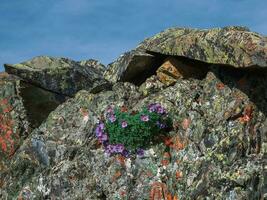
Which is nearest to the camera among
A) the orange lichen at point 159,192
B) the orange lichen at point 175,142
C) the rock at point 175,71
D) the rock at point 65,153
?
the orange lichen at point 159,192

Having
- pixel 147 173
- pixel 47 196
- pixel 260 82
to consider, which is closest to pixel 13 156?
pixel 47 196

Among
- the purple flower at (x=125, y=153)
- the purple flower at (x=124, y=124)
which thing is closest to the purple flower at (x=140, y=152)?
the purple flower at (x=125, y=153)

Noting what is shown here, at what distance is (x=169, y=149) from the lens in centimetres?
1493

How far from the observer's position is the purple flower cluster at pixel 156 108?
610 inches

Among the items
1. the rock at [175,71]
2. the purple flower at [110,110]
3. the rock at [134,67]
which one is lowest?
the purple flower at [110,110]

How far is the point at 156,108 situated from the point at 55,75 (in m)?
5.72

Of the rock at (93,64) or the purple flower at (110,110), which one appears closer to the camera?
the purple flower at (110,110)

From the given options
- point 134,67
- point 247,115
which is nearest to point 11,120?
point 134,67

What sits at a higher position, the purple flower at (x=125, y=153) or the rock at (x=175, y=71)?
the rock at (x=175, y=71)

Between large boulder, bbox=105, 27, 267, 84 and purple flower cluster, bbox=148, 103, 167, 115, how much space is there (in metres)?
1.55

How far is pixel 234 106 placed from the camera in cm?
1409

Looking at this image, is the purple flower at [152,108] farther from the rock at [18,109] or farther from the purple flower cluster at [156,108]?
the rock at [18,109]

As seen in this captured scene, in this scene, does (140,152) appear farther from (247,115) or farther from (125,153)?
(247,115)

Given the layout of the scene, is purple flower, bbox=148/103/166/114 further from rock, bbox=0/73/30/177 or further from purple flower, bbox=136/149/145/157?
rock, bbox=0/73/30/177
